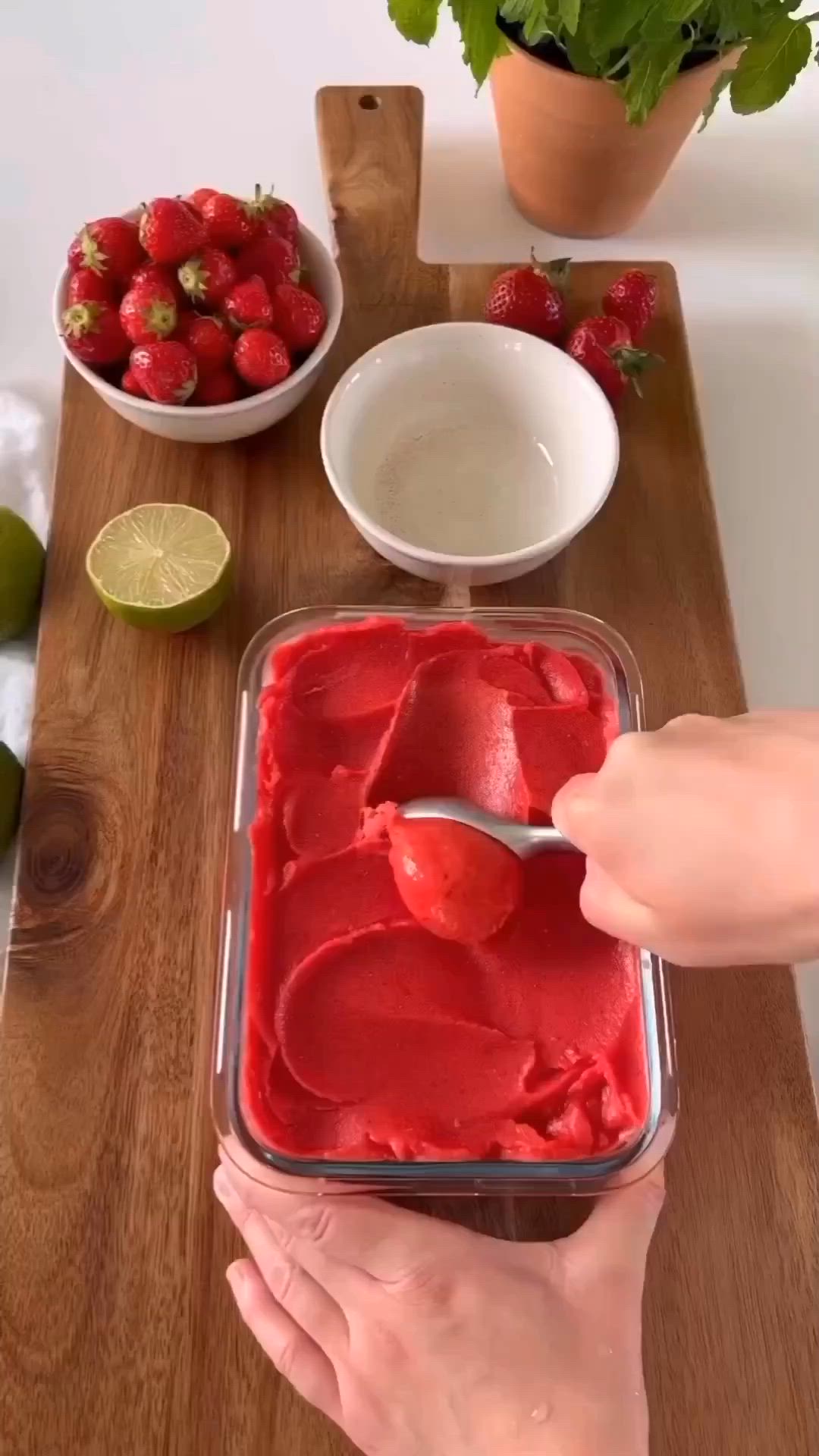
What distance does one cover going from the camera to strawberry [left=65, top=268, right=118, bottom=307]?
1.40 meters

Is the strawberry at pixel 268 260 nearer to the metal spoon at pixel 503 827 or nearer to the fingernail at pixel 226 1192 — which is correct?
the metal spoon at pixel 503 827

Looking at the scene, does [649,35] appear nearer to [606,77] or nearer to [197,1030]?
[606,77]

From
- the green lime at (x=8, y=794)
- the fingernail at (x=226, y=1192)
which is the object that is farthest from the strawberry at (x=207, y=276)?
the fingernail at (x=226, y=1192)

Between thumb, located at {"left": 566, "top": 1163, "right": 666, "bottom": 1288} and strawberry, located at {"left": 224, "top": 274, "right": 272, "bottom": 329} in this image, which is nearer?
thumb, located at {"left": 566, "top": 1163, "right": 666, "bottom": 1288}

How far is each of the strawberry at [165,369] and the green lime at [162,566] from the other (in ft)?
0.47

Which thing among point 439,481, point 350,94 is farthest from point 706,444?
→ point 350,94

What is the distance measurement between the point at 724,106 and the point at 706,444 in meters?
0.66

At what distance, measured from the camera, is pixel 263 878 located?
3.92ft

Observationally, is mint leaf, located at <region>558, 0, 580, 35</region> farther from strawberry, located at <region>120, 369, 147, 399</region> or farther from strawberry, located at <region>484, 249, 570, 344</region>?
strawberry, located at <region>120, 369, 147, 399</region>

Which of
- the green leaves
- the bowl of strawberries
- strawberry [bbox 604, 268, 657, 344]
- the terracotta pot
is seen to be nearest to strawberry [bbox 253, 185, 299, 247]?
the bowl of strawberries

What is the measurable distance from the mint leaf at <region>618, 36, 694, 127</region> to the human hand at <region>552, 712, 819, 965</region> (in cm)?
91

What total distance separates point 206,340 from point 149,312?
0.24ft

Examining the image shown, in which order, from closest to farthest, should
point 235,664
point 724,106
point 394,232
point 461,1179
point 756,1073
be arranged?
point 461,1179, point 756,1073, point 235,664, point 394,232, point 724,106

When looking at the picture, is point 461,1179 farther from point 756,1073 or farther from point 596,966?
point 756,1073
